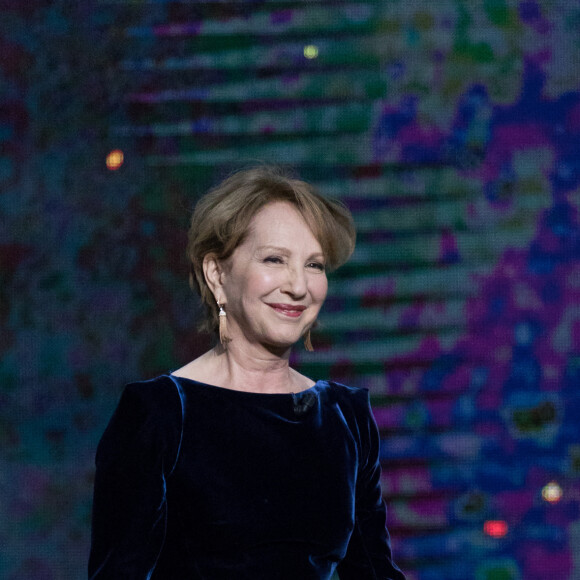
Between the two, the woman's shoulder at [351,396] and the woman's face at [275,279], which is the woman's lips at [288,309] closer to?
the woman's face at [275,279]

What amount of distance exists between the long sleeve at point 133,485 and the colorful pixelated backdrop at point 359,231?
3.00ft

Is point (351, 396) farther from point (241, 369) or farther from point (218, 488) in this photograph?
point (218, 488)

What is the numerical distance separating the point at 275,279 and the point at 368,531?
538 mm

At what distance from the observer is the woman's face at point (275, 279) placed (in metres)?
1.62

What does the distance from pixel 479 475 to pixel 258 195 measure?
1.22 meters

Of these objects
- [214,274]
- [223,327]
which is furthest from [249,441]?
[214,274]

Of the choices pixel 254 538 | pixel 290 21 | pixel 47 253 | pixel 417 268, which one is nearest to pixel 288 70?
pixel 290 21

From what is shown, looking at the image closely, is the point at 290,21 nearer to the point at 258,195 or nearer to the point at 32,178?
the point at 32,178

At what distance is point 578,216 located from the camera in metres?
2.59

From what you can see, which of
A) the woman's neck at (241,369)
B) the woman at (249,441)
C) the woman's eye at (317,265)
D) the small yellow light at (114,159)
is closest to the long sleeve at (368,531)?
the woman at (249,441)

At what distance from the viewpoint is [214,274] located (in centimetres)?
171

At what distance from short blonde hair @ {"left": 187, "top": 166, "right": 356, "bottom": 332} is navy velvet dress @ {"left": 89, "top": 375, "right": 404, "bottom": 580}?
0.23 metres

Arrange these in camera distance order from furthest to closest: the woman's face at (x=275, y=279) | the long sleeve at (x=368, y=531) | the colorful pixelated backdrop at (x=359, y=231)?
the colorful pixelated backdrop at (x=359, y=231), the long sleeve at (x=368, y=531), the woman's face at (x=275, y=279)

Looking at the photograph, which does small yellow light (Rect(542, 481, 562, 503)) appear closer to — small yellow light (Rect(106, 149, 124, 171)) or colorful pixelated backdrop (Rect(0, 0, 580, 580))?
colorful pixelated backdrop (Rect(0, 0, 580, 580))
